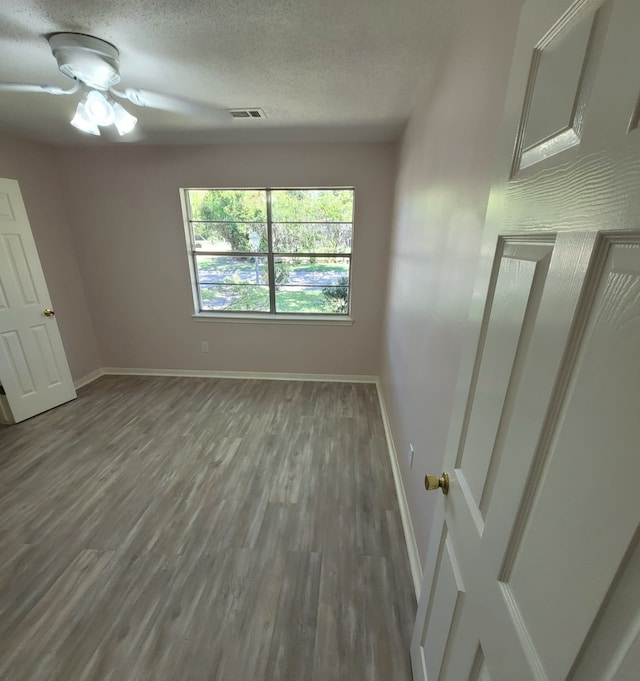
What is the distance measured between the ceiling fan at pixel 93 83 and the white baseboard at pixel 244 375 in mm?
2574

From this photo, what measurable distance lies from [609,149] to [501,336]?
35cm

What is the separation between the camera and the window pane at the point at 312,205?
313 cm

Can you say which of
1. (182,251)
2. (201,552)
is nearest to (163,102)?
(182,251)

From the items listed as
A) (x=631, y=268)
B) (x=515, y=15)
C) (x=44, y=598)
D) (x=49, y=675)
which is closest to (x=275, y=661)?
(x=49, y=675)

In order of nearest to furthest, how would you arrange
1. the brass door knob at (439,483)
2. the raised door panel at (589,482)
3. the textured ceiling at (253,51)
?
1. the raised door panel at (589,482)
2. the brass door knob at (439,483)
3. the textured ceiling at (253,51)

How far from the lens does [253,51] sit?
4.78 feet

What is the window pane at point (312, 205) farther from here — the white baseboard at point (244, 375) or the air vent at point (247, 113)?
the white baseboard at point (244, 375)

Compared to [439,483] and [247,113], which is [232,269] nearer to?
[247,113]

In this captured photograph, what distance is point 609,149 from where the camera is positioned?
0.35m

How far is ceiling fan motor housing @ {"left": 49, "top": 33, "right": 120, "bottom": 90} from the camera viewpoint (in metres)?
1.34

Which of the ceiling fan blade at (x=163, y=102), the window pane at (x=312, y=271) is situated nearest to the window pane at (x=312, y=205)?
the window pane at (x=312, y=271)

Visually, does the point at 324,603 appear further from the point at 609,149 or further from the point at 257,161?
the point at 257,161

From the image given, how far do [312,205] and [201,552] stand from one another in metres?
3.01

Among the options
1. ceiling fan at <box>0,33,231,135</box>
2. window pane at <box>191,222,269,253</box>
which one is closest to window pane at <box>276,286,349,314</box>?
window pane at <box>191,222,269,253</box>
